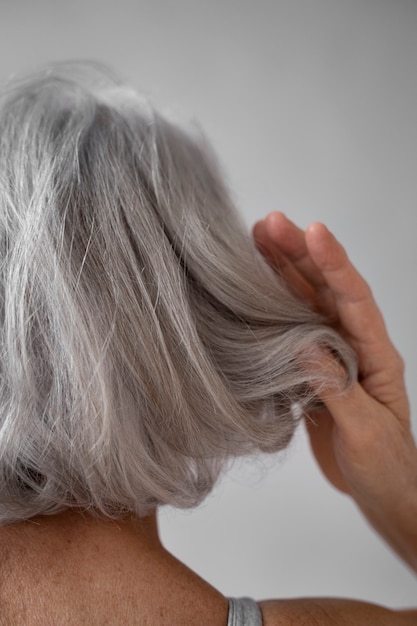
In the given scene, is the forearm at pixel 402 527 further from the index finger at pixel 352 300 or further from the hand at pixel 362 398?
the index finger at pixel 352 300

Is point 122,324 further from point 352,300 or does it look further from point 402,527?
point 402,527

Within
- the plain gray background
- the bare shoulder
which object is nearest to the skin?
the bare shoulder

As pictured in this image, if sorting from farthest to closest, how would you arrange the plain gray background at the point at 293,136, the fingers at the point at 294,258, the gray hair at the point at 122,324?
the plain gray background at the point at 293,136, the fingers at the point at 294,258, the gray hair at the point at 122,324

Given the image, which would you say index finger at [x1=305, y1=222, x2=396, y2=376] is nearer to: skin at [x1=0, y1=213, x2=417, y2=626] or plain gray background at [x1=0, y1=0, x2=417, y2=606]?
skin at [x1=0, y1=213, x2=417, y2=626]

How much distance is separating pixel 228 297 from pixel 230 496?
1008 mm

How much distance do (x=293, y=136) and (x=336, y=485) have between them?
931mm

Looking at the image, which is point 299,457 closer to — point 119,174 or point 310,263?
point 310,263

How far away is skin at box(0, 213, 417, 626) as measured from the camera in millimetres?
701

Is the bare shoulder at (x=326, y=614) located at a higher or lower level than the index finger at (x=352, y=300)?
lower

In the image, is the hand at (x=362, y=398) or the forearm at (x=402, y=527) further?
the forearm at (x=402, y=527)

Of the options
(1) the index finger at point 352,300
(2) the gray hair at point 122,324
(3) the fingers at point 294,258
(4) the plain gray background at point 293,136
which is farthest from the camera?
(4) the plain gray background at point 293,136

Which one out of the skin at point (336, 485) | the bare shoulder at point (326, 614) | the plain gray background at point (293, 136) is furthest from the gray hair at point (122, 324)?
the plain gray background at point (293, 136)

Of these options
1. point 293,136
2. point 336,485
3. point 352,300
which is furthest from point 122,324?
point 293,136

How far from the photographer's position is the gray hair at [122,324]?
693 mm
